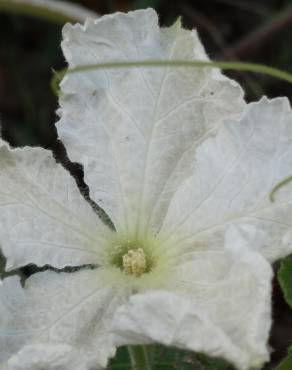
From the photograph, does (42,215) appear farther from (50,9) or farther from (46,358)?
(50,9)

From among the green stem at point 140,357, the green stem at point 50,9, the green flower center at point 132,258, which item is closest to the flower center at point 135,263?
the green flower center at point 132,258

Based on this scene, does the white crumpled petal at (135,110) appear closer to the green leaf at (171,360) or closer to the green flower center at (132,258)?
the green flower center at (132,258)

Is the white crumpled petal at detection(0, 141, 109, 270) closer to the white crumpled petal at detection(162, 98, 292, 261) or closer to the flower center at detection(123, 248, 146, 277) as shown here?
the flower center at detection(123, 248, 146, 277)

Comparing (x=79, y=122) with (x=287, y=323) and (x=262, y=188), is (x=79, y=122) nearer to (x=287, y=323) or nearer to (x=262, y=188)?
(x=262, y=188)

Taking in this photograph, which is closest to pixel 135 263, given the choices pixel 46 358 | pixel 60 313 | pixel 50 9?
pixel 60 313

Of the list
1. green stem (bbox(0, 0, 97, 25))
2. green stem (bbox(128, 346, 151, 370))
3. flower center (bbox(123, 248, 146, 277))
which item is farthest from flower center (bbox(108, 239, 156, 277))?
green stem (bbox(0, 0, 97, 25))

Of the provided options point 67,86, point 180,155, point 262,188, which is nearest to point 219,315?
point 262,188

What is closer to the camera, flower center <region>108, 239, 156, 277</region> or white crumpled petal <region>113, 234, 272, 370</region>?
white crumpled petal <region>113, 234, 272, 370</region>

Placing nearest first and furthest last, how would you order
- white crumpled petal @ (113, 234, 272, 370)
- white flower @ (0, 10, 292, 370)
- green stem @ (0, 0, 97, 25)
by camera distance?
white crumpled petal @ (113, 234, 272, 370)
white flower @ (0, 10, 292, 370)
green stem @ (0, 0, 97, 25)
